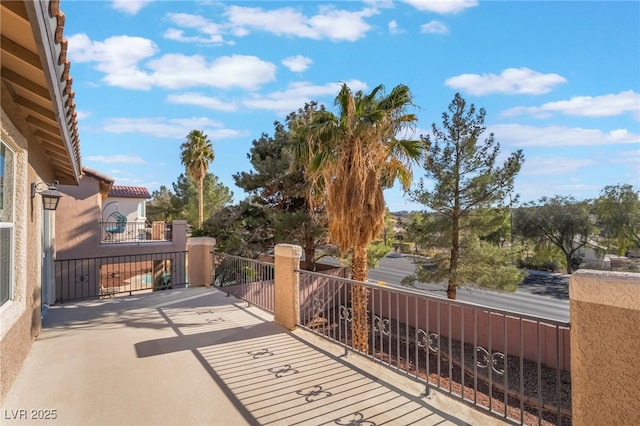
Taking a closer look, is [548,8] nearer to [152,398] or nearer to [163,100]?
[152,398]

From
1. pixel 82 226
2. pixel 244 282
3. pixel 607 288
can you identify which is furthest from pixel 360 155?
pixel 82 226

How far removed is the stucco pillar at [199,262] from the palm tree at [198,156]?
15620mm

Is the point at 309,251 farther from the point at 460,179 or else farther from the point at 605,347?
the point at 605,347

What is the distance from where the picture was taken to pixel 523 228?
31.7 meters

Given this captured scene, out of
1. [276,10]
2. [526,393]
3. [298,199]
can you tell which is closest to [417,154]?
[276,10]

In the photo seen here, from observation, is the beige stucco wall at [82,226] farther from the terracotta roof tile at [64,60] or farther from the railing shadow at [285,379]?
the terracotta roof tile at [64,60]

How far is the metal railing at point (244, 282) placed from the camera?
7145 millimetres

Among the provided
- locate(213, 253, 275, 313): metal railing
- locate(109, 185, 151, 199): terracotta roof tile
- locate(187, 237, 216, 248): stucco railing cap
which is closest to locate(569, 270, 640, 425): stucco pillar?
locate(213, 253, 275, 313): metal railing

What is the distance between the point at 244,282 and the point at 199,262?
1465 millimetres

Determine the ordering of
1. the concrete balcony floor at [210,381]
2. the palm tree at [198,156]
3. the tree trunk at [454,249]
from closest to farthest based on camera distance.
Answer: the concrete balcony floor at [210,381] < the tree trunk at [454,249] < the palm tree at [198,156]

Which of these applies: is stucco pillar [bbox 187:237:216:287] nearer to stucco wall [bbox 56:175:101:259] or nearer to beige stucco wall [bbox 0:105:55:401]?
beige stucco wall [bbox 0:105:55:401]

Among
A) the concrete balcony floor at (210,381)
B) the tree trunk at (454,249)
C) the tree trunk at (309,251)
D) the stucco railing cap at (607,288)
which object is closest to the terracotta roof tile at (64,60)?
the concrete balcony floor at (210,381)

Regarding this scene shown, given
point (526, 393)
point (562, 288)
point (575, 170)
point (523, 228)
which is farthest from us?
point (523, 228)

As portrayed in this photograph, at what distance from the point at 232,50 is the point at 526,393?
440 inches
